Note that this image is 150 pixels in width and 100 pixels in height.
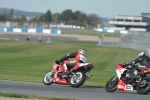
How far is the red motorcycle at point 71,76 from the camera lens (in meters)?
16.0

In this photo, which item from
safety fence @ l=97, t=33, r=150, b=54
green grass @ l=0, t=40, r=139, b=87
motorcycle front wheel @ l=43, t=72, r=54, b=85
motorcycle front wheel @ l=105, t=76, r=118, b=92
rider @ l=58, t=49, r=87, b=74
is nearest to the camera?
motorcycle front wheel @ l=105, t=76, r=118, b=92

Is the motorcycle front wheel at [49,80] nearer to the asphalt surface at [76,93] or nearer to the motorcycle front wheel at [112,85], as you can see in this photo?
the asphalt surface at [76,93]

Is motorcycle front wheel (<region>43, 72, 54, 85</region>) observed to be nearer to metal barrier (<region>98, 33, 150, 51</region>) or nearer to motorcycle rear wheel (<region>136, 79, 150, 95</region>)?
motorcycle rear wheel (<region>136, 79, 150, 95</region>)

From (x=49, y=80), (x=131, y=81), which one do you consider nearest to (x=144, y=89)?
(x=131, y=81)

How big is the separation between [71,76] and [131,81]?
258 centimetres

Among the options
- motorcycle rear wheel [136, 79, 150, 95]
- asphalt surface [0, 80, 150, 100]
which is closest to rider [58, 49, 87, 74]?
asphalt surface [0, 80, 150, 100]

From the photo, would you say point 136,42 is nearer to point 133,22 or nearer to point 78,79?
point 78,79

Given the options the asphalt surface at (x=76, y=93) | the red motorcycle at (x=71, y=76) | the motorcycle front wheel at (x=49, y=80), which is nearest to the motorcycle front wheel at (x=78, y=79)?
the red motorcycle at (x=71, y=76)

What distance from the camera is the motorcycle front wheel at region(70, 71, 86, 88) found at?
16.0 meters

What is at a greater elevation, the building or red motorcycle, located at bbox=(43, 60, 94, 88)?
red motorcycle, located at bbox=(43, 60, 94, 88)

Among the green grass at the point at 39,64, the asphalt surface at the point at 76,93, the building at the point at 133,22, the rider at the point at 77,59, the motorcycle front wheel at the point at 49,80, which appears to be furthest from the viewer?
the building at the point at 133,22

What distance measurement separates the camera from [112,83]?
1523 cm

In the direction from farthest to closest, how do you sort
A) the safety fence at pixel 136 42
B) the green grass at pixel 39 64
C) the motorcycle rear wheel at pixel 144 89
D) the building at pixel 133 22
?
the building at pixel 133 22 → the safety fence at pixel 136 42 → the green grass at pixel 39 64 → the motorcycle rear wheel at pixel 144 89

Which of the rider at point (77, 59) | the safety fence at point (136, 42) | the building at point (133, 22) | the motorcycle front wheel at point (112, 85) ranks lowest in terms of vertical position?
the building at point (133, 22)
